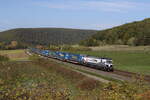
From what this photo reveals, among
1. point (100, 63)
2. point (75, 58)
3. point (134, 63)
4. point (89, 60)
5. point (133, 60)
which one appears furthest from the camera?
point (75, 58)

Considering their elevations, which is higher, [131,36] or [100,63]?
[131,36]

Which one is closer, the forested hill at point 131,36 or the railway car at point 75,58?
the railway car at point 75,58

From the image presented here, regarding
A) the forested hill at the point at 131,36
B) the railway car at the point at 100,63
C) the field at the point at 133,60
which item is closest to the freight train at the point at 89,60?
the railway car at the point at 100,63

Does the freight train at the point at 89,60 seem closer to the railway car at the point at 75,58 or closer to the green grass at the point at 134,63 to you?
the railway car at the point at 75,58

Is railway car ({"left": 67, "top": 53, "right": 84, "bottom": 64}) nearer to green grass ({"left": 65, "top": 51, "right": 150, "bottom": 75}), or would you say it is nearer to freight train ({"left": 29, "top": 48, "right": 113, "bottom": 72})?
freight train ({"left": 29, "top": 48, "right": 113, "bottom": 72})

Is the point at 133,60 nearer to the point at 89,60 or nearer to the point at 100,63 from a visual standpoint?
the point at 89,60

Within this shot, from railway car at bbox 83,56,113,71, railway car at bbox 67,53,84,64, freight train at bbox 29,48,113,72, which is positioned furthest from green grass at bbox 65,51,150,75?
railway car at bbox 67,53,84,64

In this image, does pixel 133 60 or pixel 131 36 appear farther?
pixel 131 36

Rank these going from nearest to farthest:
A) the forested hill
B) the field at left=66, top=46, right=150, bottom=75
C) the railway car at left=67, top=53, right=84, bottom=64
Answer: the field at left=66, top=46, right=150, bottom=75, the railway car at left=67, top=53, right=84, bottom=64, the forested hill

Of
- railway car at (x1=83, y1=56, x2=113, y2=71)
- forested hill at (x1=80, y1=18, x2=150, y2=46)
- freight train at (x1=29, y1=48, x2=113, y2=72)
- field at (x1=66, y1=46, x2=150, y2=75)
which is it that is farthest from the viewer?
forested hill at (x1=80, y1=18, x2=150, y2=46)

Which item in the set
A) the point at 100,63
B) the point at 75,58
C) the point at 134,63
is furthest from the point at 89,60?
the point at 75,58

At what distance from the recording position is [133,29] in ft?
569

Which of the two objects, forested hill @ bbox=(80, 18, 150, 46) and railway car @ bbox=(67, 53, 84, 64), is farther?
forested hill @ bbox=(80, 18, 150, 46)

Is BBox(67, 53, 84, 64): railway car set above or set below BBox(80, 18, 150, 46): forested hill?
below
